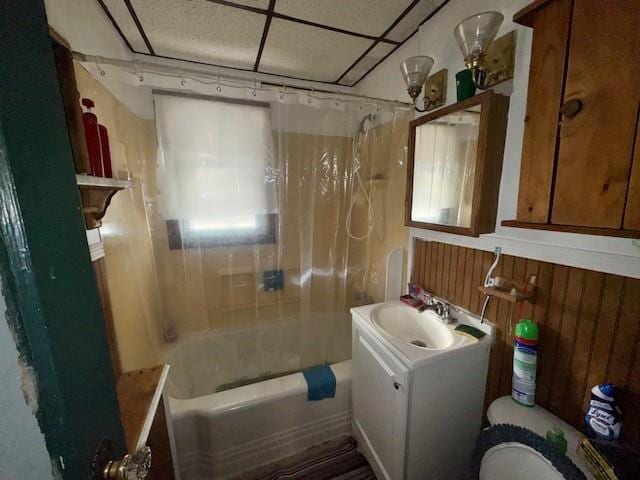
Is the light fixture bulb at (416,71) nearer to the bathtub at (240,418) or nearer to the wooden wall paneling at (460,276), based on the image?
the wooden wall paneling at (460,276)

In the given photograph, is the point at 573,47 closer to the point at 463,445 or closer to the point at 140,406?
the point at 463,445

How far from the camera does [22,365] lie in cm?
29

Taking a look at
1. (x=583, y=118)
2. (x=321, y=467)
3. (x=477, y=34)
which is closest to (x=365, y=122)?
(x=477, y=34)

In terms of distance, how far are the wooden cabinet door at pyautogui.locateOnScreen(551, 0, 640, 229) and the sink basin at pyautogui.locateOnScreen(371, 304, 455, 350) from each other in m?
0.78

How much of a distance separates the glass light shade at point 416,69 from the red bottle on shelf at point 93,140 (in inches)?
51.8

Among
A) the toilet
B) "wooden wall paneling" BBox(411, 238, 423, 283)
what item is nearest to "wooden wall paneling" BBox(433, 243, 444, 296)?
"wooden wall paneling" BBox(411, 238, 423, 283)

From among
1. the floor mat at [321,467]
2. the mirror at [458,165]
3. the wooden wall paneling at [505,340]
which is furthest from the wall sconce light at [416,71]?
the floor mat at [321,467]

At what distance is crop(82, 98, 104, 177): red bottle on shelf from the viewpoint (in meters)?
0.78

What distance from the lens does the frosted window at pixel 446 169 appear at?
3.66 ft

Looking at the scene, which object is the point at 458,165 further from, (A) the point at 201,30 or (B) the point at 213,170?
(A) the point at 201,30

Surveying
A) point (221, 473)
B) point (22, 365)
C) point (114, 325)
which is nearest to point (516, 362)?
point (22, 365)

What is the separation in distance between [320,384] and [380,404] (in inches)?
14.8

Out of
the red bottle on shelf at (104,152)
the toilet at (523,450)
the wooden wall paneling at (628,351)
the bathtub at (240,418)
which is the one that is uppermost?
the red bottle on shelf at (104,152)

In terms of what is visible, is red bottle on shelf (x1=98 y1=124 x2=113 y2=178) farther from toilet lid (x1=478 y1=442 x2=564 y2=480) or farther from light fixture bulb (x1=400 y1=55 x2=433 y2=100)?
toilet lid (x1=478 y1=442 x2=564 y2=480)
